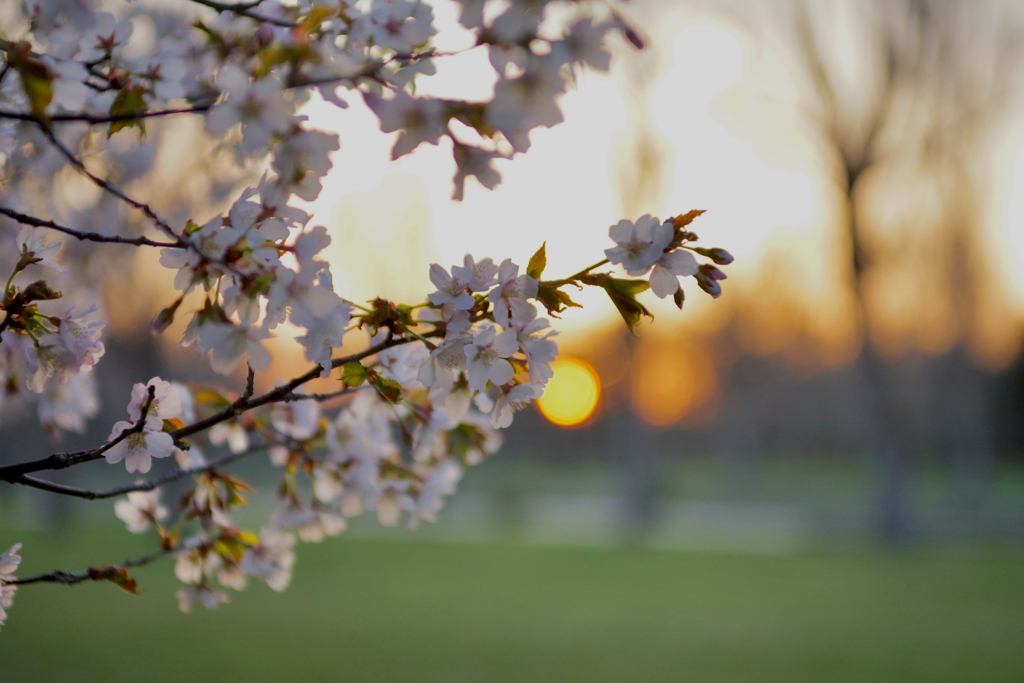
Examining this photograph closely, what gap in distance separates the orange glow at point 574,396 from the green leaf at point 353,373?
15.8 m

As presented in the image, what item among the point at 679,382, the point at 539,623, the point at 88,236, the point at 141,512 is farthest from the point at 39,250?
the point at 679,382

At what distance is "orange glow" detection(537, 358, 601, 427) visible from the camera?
1860 centimetres

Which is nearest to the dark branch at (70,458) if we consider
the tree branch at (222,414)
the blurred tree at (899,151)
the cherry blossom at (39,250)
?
the tree branch at (222,414)

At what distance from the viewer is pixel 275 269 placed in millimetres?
726

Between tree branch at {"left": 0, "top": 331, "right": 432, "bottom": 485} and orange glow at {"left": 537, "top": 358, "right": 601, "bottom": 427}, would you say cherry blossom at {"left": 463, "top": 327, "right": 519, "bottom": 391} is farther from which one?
orange glow at {"left": 537, "top": 358, "right": 601, "bottom": 427}

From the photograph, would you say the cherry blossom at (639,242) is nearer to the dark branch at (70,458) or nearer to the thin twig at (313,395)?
the thin twig at (313,395)

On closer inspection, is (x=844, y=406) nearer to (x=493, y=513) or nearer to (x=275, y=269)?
(x=493, y=513)

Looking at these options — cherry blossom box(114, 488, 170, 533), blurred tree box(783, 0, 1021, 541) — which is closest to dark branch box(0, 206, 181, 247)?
cherry blossom box(114, 488, 170, 533)

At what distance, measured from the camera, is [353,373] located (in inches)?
35.3

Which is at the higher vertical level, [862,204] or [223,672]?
[862,204]

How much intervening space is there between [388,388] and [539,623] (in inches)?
191

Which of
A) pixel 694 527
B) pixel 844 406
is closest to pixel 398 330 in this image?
pixel 694 527

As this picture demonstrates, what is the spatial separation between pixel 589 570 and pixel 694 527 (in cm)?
510

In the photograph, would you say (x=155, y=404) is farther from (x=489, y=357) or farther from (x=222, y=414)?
(x=489, y=357)
